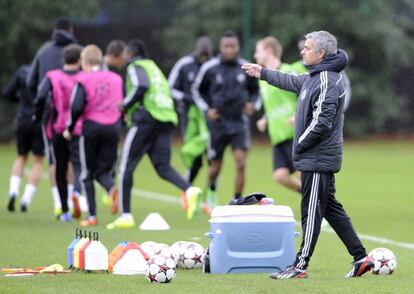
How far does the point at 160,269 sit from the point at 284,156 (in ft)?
18.3

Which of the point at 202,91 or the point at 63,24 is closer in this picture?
the point at 63,24

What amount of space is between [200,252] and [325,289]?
172 cm

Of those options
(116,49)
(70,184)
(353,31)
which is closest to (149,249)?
(116,49)

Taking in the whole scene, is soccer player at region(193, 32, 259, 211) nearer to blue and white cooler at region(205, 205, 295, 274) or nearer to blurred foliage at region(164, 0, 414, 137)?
blue and white cooler at region(205, 205, 295, 274)

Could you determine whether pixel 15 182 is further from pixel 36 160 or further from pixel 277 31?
pixel 277 31

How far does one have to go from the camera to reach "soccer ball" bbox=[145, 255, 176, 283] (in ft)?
30.5

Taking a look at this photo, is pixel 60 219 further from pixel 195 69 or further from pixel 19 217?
pixel 195 69

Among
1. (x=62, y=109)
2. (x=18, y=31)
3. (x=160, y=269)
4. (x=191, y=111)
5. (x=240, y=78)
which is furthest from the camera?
(x=18, y=31)

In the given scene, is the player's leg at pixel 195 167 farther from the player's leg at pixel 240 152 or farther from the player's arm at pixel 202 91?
the player's leg at pixel 240 152

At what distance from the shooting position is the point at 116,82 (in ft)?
49.0

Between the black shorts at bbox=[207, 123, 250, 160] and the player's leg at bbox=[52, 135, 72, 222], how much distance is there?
2.57m

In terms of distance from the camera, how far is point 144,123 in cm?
1470

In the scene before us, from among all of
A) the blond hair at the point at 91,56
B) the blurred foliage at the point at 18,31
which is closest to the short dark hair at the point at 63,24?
the blond hair at the point at 91,56

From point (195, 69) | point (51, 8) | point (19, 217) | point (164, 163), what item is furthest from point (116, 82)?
point (51, 8)
